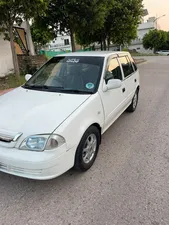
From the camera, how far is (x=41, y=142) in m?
2.19

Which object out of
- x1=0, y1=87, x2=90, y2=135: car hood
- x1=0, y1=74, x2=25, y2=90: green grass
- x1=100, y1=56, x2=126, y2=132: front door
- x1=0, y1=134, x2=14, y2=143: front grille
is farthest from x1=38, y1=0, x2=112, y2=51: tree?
x1=0, y1=134, x2=14, y2=143: front grille

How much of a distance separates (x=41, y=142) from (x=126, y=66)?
2.96 metres

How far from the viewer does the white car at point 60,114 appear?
2.20 metres

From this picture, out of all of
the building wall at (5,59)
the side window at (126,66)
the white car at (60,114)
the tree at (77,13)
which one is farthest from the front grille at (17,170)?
the tree at (77,13)

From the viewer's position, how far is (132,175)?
8.96ft

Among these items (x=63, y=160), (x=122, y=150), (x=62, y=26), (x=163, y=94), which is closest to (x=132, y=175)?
(x=122, y=150)

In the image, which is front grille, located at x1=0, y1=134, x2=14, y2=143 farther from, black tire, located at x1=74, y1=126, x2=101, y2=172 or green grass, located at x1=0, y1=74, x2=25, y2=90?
green grass, located at x1=0, y1=74, x2=25, y2=90

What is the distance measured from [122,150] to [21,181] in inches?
68.1

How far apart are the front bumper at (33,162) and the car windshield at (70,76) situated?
119cm

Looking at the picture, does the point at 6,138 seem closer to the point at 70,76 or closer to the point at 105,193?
the point at 105,193

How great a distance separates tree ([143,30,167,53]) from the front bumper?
51.2m

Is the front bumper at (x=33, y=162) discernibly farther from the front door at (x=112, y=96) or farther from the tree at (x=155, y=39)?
the tree at (x=155, y=39)

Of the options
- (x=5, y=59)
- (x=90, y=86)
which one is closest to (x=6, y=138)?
(x=90, y=86)

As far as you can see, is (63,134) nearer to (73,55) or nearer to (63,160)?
(63,160)
